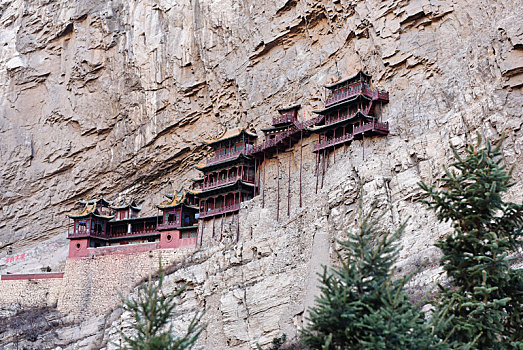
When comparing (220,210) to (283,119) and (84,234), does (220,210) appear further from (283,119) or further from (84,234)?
(84,234)

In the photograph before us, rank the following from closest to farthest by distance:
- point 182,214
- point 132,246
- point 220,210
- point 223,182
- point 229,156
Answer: point 220,210 < point 132,246 < point 223,182 < point 229,156 < point 182,214

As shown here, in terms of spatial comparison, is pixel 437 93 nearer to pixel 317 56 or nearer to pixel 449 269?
pixel 317 56

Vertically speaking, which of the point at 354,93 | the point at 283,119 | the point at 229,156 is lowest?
the point at 229,156

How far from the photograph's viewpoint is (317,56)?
38.0 metres

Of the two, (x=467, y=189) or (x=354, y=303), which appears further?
(x=467, y=189)

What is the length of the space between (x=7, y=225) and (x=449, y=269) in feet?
156

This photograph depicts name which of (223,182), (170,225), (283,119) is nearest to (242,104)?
(283,119)

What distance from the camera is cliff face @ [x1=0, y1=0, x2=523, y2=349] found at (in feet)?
86.8

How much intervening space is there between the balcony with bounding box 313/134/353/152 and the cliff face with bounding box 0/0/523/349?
1.79 feet

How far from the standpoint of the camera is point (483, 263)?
37.8 ft

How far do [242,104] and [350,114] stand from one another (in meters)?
11.2

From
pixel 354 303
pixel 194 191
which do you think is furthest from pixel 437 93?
pixel 354 303

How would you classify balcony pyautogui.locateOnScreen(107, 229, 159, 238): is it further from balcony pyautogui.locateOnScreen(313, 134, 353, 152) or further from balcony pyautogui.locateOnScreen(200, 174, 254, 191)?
balcony pyautogui.locateOnScreen(313, 134, 353, 152)

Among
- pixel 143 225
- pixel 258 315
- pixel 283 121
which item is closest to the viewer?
pixel 258 315
